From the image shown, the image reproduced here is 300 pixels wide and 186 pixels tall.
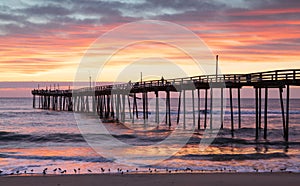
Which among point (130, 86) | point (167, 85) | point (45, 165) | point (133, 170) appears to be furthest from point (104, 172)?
point (130, 86)

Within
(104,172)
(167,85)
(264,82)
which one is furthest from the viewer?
(167,85)

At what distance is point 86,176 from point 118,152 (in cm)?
859

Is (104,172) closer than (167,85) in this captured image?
Yes

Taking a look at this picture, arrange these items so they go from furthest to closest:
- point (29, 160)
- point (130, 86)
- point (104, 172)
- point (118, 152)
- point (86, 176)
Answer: point (130, 86) < point (118, 152) < point (29, 160) < point (104, 172) < point (86, 176)

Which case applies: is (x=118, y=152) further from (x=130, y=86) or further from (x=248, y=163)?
(x=130, y=86)

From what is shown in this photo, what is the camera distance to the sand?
12.9 meters

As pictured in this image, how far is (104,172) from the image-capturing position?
611 inches

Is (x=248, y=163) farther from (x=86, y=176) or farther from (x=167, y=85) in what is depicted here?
(x=167, y=85)

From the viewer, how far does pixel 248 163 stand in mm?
18312

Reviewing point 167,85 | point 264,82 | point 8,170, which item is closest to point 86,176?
point 8,170

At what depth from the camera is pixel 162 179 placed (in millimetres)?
13609

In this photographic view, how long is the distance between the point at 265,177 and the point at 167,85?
80.4 feet

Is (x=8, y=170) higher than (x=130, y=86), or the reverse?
(x=130, y=86)

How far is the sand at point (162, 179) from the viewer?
509 inches
